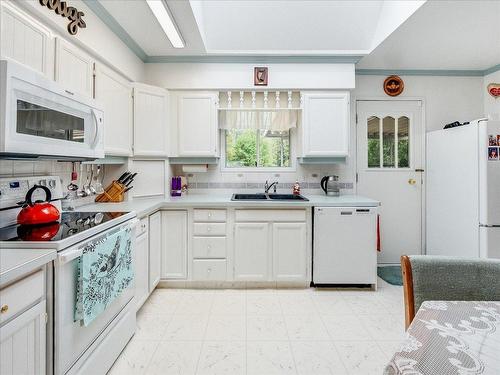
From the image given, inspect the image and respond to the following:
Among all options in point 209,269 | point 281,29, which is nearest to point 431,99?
point 281,29

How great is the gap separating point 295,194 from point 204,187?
1.12 metres

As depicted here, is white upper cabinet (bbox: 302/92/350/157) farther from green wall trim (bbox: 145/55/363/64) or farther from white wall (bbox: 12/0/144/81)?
white wall (bbox: 12/0/144/81)

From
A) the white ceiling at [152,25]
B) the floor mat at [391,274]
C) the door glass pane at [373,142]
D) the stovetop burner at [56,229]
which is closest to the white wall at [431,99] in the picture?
the door glass pane at [373,142]

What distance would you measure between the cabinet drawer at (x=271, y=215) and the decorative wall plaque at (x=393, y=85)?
6.45 ft

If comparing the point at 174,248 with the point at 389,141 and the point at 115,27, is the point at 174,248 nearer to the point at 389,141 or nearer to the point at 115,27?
the point at 115,27

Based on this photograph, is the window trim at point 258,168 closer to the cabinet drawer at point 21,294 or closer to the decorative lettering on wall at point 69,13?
the decorative lettering on wall at point 69,13

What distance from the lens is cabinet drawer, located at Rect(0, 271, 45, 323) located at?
1.00 metres

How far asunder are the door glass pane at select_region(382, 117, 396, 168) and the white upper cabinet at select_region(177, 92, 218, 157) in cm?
214

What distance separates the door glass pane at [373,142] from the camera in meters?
3.67

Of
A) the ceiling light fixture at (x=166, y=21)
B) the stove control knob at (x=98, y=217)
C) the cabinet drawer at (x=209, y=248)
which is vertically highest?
the ceiling light fixture at (x=166, y=21)

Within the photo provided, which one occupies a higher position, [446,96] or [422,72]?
[422,72]

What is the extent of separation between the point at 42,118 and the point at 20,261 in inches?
30.9

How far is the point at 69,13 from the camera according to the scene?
74.2 inches

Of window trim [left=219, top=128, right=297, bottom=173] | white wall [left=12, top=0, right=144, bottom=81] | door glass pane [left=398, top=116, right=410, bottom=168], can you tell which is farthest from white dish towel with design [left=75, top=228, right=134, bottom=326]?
door glass pane [left=398, top=116, right=410, bottom=168]
